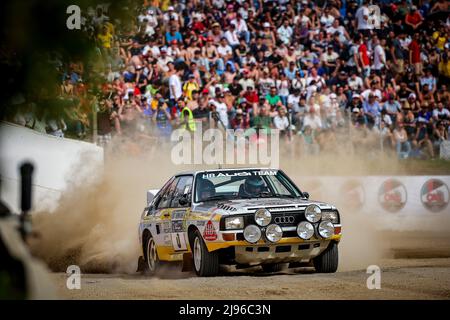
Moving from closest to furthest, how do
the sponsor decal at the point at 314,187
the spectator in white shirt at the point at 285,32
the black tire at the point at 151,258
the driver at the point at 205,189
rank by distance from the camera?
the driver at the point at 205,189
the black tire at the point at 151,258
the sponsor decal at the point at 314,187
the spectator in white shirt at the point at 285,32

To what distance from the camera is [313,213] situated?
30.8 ft

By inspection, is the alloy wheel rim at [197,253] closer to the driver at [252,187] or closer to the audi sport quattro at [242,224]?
the audi sport quattro at [242,224]

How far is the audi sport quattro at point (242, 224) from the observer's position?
9266mm

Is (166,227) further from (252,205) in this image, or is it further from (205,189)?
(252,205)

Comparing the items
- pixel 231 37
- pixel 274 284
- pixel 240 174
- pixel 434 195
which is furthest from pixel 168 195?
pixel 231 37

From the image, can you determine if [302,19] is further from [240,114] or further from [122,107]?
[122,107]

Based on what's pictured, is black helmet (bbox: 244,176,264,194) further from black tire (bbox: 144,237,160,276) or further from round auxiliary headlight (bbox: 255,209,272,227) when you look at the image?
black tire (bbox: 144,237,160,276)

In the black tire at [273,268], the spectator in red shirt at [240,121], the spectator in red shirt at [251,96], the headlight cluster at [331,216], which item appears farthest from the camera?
the spectator in red shirt at [251,96]

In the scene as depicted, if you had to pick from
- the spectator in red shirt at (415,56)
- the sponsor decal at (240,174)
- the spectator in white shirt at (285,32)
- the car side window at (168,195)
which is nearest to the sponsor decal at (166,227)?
the car side window at (168,195)

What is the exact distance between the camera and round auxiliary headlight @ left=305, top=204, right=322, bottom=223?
9375 mm

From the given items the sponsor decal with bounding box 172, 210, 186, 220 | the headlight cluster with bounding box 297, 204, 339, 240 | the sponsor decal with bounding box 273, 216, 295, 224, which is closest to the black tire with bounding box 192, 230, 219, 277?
the sponsor decal with bounding box 172, 210, 186, 220

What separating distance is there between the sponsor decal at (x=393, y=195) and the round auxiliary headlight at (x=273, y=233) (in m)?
7.56

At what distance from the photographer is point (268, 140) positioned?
16.6 metres

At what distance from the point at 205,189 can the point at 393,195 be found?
23.2ft
